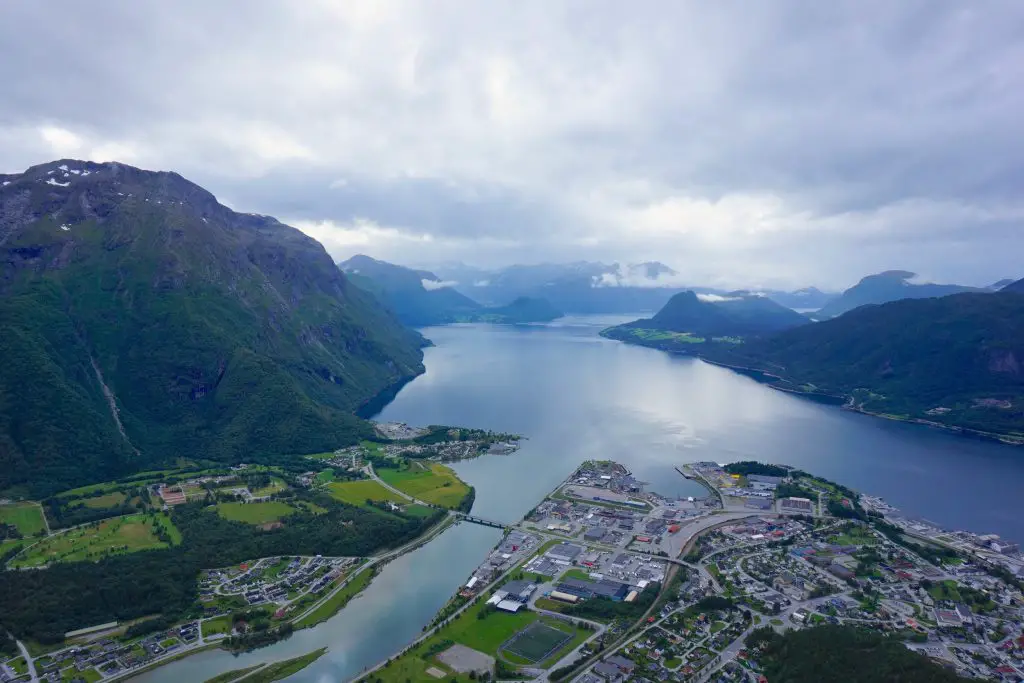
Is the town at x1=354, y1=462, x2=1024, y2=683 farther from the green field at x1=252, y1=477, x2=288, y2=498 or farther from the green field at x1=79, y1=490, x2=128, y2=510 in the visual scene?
the green field at x1=79, y1=490, x2=128, y2=510

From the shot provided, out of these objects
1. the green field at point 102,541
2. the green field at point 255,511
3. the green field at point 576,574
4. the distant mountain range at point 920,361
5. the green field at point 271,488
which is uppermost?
the distant mountain range at point 920,361

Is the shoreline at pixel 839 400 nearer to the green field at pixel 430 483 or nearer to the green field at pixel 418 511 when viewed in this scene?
the green field at pixel 430 483

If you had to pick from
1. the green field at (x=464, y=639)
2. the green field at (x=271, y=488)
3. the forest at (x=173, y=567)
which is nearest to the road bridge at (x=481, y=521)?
the forest at (x=173, y=567)

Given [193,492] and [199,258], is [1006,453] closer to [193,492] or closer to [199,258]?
[193,492]

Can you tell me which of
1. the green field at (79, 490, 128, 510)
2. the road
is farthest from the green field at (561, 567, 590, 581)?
the green field at (79, 490, 128, 510)

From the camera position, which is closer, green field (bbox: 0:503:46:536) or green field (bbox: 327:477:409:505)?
green field (bbox: 0:503:46:536)

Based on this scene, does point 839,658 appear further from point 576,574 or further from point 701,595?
point 576,574

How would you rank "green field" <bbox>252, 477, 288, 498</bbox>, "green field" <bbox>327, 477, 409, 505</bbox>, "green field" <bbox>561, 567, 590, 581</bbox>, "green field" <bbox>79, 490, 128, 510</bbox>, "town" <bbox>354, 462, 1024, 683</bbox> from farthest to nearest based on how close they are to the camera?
1. "green field" <bbox>252, 477, 288, 498</bbox>
2. "green field" <bbox>327, 477, 409, 505</bbox>
3. "green field" <bbox>79, 490, 128, 510</bbox>
4. "green field" <bbox>561, 567, 590, 581</bbox>
5. "town" <bbox>354, 462, 1024, 683</bbox>
